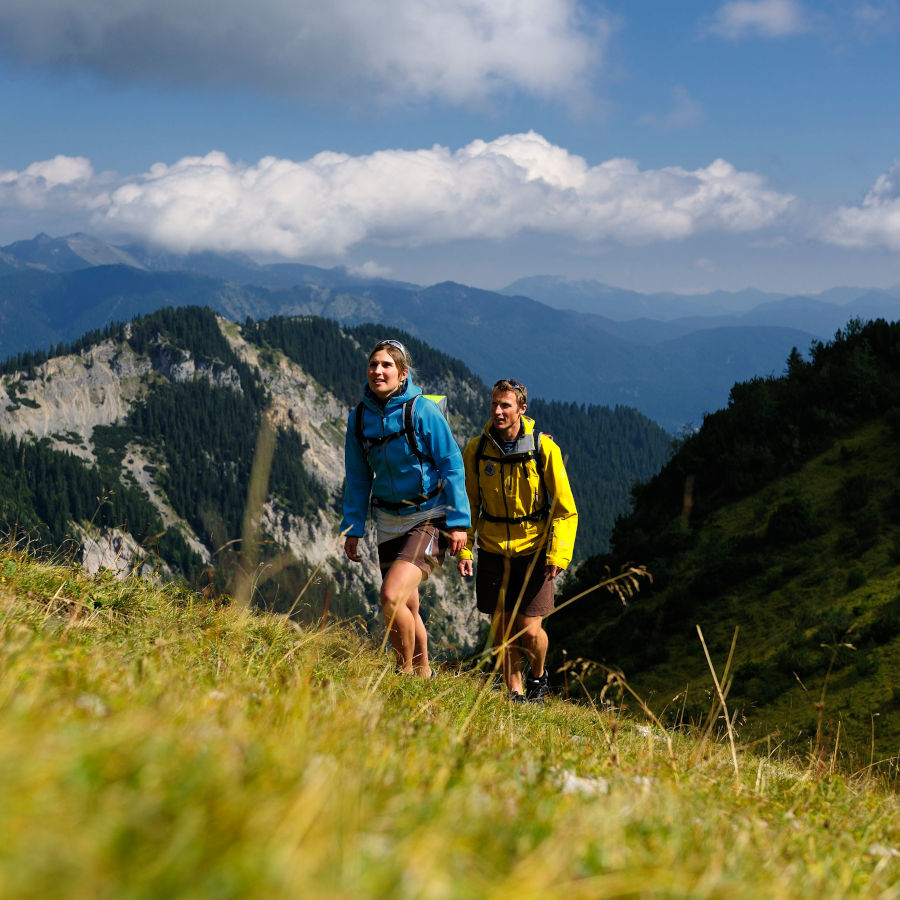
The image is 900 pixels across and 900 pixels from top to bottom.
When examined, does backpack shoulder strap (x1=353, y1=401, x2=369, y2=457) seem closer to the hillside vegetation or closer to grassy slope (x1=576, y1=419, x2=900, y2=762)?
the hillside vegetation

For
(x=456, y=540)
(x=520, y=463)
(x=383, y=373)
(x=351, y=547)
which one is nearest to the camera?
(x=383, y=373)

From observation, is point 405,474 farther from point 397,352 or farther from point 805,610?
point 805,610

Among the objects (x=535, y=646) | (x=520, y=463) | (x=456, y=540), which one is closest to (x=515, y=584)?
(x=535, y=646)

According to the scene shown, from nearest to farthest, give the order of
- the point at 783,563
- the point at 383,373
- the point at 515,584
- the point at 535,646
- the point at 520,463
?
the point at 383,373
the point at 520,463
the point at 535,646
the point at 515,584
the point at 783,563

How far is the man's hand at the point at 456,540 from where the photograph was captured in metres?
6.65

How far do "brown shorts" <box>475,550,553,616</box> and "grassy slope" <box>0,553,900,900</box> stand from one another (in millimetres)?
3860

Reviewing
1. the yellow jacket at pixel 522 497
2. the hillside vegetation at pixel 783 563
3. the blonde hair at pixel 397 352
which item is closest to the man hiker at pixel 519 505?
the yellow jacket at pixel 522 497

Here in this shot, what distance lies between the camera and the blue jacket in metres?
6.70

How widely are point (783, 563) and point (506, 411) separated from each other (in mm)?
11581

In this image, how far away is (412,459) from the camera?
670 centimetres

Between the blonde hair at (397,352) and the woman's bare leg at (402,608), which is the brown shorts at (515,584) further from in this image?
the blonde hair at (397,352)

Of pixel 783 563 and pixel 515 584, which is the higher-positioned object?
pixel 515 584

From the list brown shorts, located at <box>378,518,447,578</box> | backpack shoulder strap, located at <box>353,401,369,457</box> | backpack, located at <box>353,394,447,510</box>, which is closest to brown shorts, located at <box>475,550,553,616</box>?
brown shorts, located at <box>378,518,447,578</box>

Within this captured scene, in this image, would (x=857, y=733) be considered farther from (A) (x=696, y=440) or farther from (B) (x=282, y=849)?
(A) (x=696, y=440)
